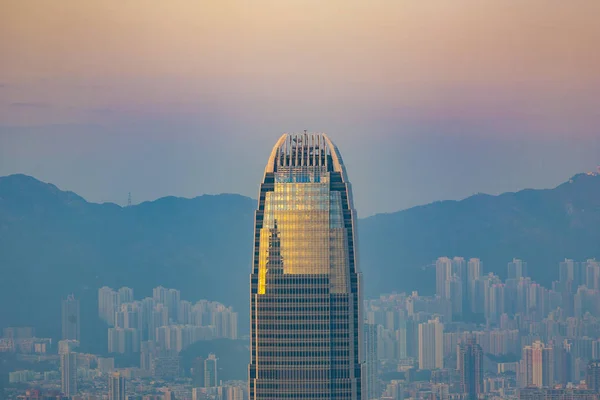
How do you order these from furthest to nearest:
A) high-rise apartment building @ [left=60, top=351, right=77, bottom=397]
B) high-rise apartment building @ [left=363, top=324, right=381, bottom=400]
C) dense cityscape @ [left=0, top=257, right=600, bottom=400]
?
dense cityscape @ [left=0, top=257, right=600, bottom=400]
high-rise apartment building @ [left=60, top=351, right=77, bottom=397]
high-rise apartment building @ [left=363, top=324, right=381, bottom=400]

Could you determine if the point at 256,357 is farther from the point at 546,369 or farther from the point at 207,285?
the point at 546,369

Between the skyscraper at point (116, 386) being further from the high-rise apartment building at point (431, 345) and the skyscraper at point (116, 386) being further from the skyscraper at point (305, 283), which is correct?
the skyscraper at point (305, 283)

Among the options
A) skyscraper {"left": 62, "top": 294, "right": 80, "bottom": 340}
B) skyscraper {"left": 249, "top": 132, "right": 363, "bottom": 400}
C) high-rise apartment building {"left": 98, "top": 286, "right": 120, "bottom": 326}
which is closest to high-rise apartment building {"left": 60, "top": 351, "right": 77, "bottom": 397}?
skyscraper {"left": 62, "top": 294, "right": 80, "bottom": 340}

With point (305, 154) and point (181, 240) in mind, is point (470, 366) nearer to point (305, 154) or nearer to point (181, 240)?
point (181, 240)

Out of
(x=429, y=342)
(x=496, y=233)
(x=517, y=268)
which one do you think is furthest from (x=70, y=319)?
(x=517, y=268)

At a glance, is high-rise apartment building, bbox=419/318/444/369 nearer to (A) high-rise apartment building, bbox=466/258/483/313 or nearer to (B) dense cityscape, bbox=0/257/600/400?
(B) dense cityscape, bbox=0/257/600/400

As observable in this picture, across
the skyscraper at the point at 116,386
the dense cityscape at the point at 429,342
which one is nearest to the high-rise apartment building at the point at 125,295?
the dense cityscape at the point at 429,342

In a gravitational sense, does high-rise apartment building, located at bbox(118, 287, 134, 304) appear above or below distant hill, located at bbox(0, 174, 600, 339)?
below

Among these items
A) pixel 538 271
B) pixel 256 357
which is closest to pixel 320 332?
pixel 256 357
